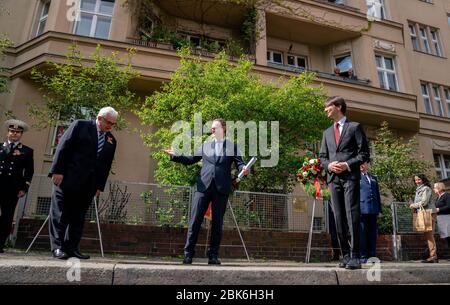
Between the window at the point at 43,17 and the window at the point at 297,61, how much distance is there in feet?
37.7

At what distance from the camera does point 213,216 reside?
4.35 meters

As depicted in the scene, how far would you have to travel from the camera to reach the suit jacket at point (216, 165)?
14.4ft

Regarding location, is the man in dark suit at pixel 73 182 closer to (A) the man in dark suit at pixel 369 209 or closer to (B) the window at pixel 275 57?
(A) the man in dark suit at pixel 369 209

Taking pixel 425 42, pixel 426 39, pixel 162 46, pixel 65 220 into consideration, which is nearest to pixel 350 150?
pixel 65 220

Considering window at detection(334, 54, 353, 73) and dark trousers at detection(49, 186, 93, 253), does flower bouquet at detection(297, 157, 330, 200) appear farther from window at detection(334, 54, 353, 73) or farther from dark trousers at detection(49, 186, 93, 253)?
window at detection(334, 54, 353, 73)

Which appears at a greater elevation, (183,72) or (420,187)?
(183,72)

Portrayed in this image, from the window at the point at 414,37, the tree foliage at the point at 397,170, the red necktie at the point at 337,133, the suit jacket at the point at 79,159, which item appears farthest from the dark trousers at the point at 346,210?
the window at the point at 414,37

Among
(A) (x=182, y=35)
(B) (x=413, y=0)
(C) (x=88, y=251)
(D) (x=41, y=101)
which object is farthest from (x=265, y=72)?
(B) (x=413, y=0)

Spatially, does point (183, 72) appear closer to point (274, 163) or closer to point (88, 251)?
point (274, 163)

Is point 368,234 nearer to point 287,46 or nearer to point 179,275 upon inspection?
point 179,275

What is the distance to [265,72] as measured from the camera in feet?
43.9

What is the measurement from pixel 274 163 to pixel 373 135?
9104 millimetres

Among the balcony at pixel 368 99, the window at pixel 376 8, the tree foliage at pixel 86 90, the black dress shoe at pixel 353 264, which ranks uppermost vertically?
the window at pixel 376 8
